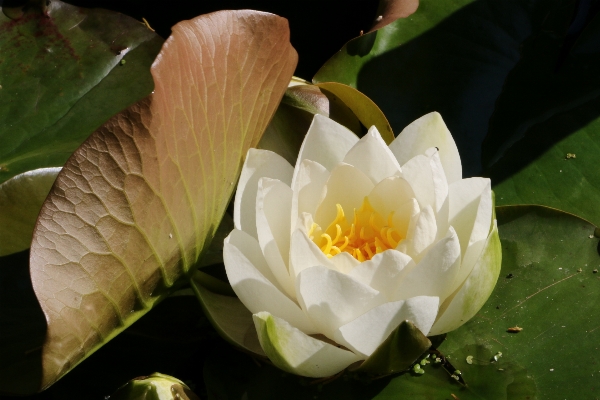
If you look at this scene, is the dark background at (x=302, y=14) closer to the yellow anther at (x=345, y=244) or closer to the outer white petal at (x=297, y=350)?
the yellow anther at (x=345, y=244)

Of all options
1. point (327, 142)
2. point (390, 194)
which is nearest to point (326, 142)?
point (327, 142)

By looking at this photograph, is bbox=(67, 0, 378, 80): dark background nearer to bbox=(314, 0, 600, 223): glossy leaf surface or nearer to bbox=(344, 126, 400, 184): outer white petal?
bbox=(314, 0, 600, 223): glossy leaf surface

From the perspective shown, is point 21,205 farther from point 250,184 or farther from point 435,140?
point 435,140

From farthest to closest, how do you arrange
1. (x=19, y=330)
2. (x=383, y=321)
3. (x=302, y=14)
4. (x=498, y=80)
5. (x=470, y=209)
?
(x=302, y=14) → (x=498, y=80) → (x=19, y=330) → (x=470, y=209) → (x=383, y=321)

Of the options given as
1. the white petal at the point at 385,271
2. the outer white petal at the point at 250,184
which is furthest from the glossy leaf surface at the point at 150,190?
the white petal at the point at 385,271

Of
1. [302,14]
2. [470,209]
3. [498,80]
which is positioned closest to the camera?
[470,209]
